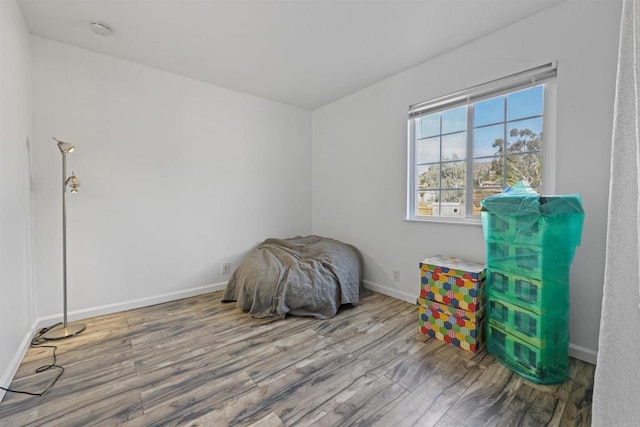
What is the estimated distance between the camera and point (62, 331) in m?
2.07

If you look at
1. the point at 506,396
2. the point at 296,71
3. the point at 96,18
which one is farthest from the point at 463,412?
the point at 96,18

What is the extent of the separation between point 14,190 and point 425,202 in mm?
3131

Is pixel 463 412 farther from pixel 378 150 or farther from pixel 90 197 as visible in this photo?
pixel 90 197

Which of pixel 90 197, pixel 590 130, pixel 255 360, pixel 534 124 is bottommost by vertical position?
pixel 255 360

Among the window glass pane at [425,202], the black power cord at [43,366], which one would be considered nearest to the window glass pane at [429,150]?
the window glass pane at [425,202]

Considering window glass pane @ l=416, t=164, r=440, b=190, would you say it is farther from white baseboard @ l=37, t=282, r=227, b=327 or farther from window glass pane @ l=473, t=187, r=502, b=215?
white baseboard @ l=37, t=282, r=227, b=327

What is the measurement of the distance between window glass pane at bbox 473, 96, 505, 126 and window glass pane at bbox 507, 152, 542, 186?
0.35 m

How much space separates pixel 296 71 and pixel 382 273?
230 centimetres

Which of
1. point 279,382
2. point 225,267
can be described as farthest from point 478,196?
point 225,267

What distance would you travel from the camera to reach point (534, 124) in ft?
6.41

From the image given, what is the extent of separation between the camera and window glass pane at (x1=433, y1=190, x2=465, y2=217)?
239cm

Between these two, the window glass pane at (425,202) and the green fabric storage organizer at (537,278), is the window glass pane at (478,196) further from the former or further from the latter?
the green fabric storage organizer at (537,278)

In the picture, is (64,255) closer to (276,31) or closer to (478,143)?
(276,31)

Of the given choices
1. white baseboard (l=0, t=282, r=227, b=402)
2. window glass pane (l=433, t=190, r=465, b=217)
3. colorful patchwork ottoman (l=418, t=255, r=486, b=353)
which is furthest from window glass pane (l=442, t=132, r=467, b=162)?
white baseboard (l=0, t=282, r=227, b=402)
